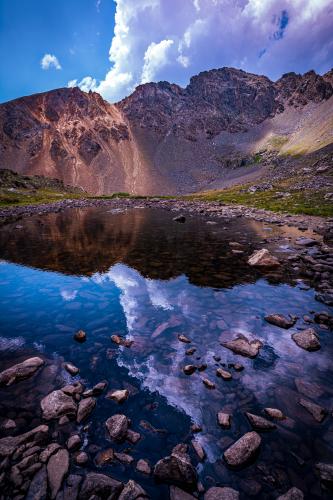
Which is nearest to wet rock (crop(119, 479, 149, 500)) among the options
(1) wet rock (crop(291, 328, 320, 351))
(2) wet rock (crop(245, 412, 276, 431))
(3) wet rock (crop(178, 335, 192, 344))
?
(2) wet rock (crop(245, 412, 276, 431))

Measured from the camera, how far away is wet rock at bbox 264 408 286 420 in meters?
5.97

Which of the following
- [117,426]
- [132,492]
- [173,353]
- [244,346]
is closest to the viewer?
[132,492]

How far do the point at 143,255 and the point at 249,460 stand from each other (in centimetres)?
1648

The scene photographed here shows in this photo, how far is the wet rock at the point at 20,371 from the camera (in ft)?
23.0

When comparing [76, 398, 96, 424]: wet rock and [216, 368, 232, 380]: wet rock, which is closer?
[76, 398, 96, 424]: wet rock

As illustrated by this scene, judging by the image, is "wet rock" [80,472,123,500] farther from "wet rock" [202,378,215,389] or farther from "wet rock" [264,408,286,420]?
"wet rock" [264,408,286,420]

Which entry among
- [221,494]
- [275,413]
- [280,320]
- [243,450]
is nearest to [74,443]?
[221,494]

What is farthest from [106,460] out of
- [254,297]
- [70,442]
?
[254,297]

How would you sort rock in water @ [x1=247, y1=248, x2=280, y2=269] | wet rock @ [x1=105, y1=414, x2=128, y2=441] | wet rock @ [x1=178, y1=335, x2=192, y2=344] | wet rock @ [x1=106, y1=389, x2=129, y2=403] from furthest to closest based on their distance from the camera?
rock in water @ [x1=247, y1=248, x2=280, y2=269], wet rock @ [x1=178, y1=335, x2=192, y2=344], wet rock @ [x1=106, y1=389, x2=129, y2=403], wet rock @ [x1=105, y1=414, x2=128, y2=441]

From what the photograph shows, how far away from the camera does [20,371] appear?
287 inches

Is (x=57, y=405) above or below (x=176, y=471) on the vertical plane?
below

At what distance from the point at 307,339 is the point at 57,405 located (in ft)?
25.0

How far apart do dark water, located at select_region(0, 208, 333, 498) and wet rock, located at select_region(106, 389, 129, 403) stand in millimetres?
138

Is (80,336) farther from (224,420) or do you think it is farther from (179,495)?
(179,495)
